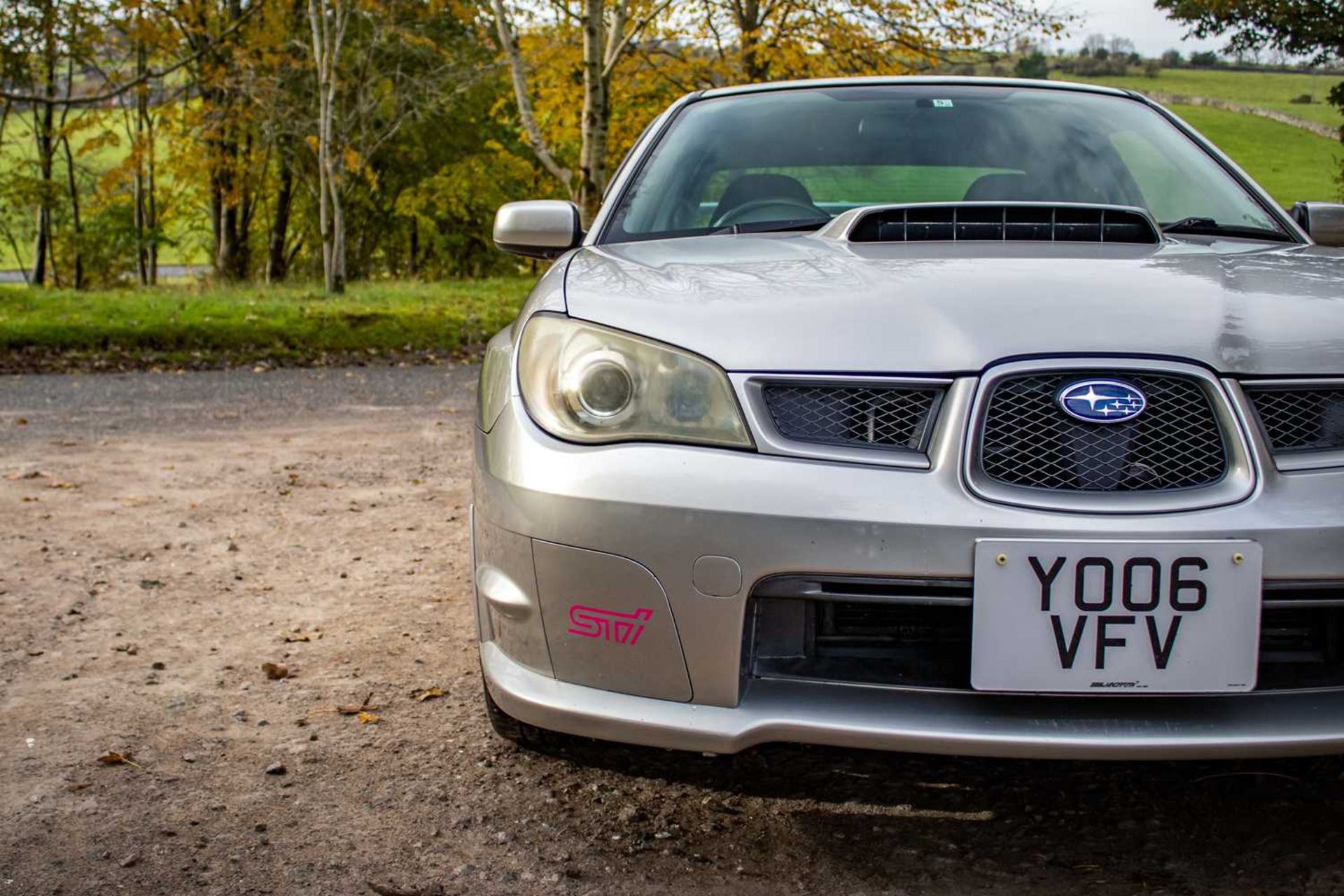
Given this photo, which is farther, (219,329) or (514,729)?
(219,329)

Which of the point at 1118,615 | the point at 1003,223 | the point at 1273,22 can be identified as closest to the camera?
the point at 1118,615

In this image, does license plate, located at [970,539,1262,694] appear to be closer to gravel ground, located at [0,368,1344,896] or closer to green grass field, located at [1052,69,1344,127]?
gravel ground, located at [0,368,1344,896]

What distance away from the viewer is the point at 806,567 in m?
1.90

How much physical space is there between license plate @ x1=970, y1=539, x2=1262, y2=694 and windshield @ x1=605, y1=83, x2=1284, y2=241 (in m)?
1.44

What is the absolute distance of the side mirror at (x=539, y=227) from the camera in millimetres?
3066

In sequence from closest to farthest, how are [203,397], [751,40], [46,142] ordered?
[203,397]
[751,40]
[46,142]

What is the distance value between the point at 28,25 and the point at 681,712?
23271mm

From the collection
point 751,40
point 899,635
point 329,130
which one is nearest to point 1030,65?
point 751,40

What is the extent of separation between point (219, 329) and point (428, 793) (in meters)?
10.4

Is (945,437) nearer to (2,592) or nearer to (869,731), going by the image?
(869,731)

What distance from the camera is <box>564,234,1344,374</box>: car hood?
2006 mm

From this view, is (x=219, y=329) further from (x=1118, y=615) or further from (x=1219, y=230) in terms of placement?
(x=1118, y=615)

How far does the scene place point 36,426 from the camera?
295 inches

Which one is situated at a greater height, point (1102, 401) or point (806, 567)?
point (1102, 401)
